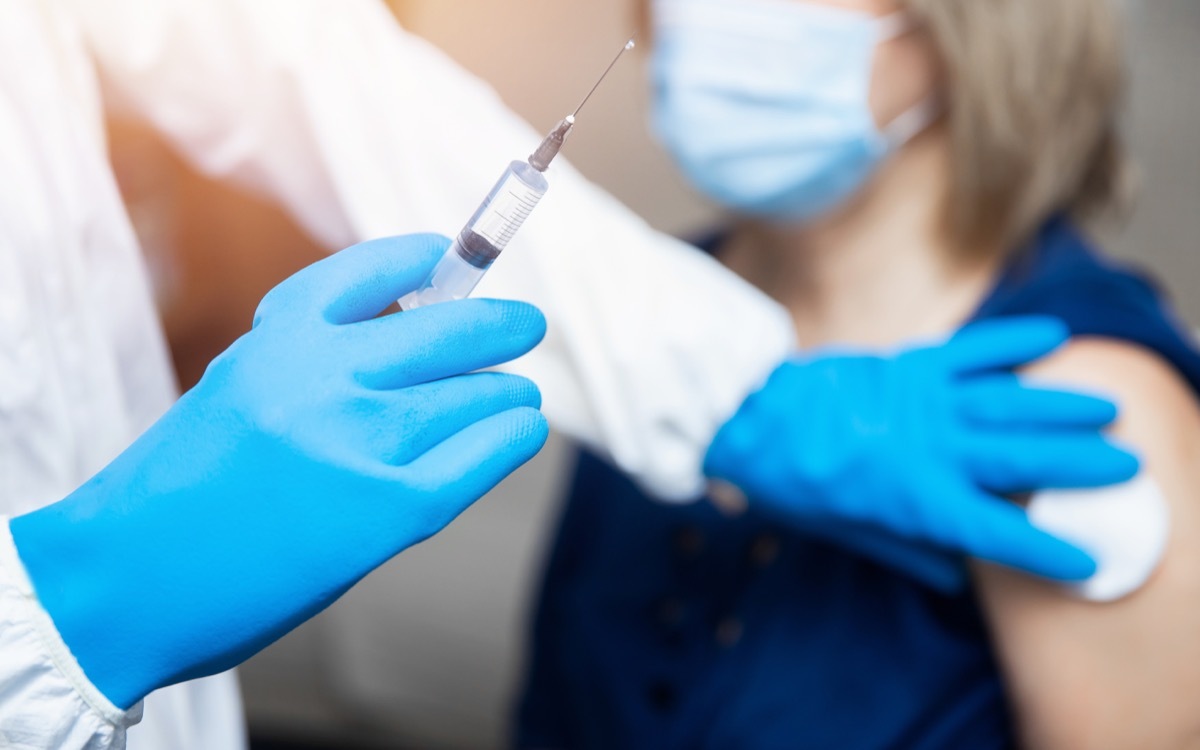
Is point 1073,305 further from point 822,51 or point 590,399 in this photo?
point 590,399

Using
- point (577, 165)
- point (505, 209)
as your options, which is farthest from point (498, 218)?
point (577, 165)

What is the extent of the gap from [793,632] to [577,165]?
42.4 inches

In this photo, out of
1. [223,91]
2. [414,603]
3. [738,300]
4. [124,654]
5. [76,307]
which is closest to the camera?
[124,654]

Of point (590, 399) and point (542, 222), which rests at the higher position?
point (542, 222)

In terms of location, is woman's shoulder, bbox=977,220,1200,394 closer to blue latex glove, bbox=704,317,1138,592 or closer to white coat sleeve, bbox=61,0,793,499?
blue latex glove, bbox=704,317,1138,592

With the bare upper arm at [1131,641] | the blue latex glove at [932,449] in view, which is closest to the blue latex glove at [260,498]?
the blue latex glove at [932,449]

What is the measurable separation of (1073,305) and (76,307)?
820 millimetres

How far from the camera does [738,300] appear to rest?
88cm

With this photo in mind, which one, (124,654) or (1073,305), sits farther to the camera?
(1073,305)

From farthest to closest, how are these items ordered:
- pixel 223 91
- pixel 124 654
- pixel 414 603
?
pixel 414 603 < pixel 223 91 < pixel 124 654

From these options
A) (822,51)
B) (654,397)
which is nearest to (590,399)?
(654,397)

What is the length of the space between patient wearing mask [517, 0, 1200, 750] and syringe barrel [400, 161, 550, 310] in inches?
19.8

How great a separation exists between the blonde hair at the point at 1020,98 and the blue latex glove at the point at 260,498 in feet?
2.27

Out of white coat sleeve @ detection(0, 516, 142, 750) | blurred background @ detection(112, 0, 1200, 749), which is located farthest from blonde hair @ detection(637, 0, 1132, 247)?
white coat sleeve @ detection(0, 516, 142, 750)
